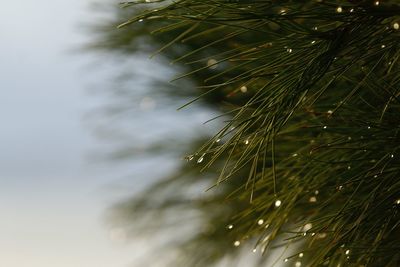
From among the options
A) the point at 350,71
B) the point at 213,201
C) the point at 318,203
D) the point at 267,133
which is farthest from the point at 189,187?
the point at 267,133

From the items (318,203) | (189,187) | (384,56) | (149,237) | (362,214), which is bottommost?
(149,237)

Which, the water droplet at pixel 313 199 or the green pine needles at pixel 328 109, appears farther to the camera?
the water droplet at pixel 313 199

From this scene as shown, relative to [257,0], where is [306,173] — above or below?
below

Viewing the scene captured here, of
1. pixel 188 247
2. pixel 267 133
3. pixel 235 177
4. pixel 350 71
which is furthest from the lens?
pixel 188 247

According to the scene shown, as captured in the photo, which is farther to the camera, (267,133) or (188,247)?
(188,247)

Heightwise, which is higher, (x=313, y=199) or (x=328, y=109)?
(x=328, y=109)

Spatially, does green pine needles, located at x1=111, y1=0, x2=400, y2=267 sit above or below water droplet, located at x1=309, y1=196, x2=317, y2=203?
above

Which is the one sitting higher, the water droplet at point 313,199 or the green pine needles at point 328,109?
the green pine needles at point 328,109

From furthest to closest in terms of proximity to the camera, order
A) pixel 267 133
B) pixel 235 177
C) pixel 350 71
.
A: pixel 235 177
pixel 350 71
pixel 267 133

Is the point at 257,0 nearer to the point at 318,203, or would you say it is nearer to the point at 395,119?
the point at 395,119

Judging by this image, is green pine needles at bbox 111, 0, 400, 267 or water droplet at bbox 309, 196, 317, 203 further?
water droplet at bbox 309, 196, 317, 203
